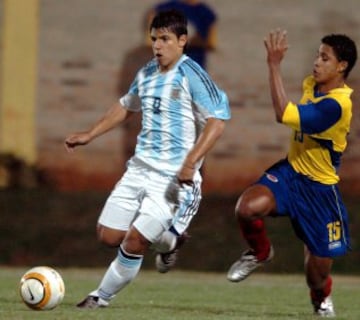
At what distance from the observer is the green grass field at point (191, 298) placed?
35.9 ft

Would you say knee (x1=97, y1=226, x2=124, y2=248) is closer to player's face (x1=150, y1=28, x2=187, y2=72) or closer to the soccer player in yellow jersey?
the soccer player in yellow jersey

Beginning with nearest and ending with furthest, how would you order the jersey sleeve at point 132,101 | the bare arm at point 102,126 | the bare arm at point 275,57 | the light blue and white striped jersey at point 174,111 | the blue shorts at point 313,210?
the bare arm at point 275,57, the light blue and white striped jersey at point 174,111, the bare arm at point 102,126, the blue shorts at point 313,210, the jersey sleeve at point 132,101

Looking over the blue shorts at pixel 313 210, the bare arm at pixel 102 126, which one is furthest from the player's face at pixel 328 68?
the bare arm at pixel 102 126

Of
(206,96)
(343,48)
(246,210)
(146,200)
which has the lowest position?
(246,210)

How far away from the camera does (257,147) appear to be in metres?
19.5

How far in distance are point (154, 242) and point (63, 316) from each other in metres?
1.02

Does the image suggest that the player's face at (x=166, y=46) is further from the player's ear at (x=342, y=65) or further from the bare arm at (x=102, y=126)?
the player's ear at (x=342, y=65)

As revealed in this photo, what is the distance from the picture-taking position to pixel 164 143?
11.3 m

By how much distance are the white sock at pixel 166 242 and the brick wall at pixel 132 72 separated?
25.5 feet

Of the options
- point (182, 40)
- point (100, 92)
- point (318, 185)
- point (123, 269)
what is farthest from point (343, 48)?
point (100, 92)

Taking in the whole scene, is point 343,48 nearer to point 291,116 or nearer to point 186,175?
point 291,116

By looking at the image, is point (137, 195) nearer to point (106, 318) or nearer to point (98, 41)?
point (106, 318)


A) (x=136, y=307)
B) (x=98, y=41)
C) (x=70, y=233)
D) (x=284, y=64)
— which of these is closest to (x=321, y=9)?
(x=284, y=64)

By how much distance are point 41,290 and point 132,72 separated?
29.3 ft
